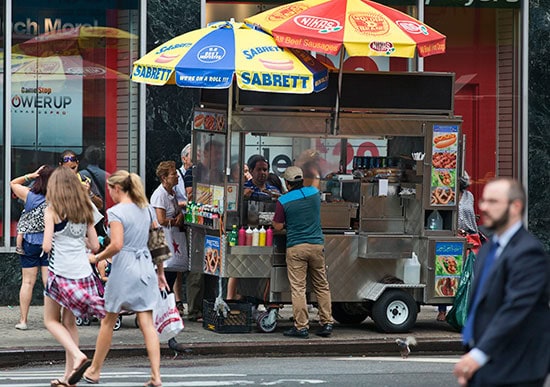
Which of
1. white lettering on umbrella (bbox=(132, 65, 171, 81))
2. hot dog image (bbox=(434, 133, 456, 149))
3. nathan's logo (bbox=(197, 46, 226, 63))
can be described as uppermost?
nathan's logo (bbox=(197, 46, 226, 63))

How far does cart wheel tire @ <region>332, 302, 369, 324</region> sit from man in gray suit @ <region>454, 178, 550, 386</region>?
774 cm

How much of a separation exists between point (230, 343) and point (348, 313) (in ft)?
6.95

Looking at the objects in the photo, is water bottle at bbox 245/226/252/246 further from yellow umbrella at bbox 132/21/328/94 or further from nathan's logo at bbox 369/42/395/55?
nathan's logo at bbox 369/42/395/55

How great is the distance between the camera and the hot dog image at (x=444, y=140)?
42.1 ft

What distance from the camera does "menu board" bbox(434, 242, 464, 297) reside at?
12883 millimetres

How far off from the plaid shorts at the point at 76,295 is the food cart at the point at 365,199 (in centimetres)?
329

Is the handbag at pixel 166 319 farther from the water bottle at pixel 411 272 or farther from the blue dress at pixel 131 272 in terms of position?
the water bottle at pixel 411 272

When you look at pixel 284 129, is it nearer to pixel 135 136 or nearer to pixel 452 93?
pixel 452 93

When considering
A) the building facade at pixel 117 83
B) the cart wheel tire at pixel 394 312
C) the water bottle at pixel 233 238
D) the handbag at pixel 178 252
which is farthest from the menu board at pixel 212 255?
the building facade at pixel 117 83

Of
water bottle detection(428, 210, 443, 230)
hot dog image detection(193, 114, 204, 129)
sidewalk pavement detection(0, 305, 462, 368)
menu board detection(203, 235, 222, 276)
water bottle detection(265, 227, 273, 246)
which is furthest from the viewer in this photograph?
hot dog image detection(193, 114, 204, 129)

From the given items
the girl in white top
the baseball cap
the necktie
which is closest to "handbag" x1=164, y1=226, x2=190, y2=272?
the baseball cap

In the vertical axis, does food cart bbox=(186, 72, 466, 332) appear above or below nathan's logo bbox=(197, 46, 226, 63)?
below

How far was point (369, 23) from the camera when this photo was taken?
12.3 m

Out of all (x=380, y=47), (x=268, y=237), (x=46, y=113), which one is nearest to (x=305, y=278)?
(x=268, y=237)
